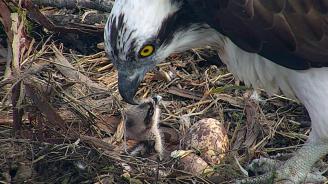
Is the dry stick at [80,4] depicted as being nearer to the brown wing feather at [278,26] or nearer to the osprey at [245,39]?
the osprey at [245,39]

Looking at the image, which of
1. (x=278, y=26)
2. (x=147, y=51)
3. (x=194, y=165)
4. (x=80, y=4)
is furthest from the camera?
(x=80, y=4)

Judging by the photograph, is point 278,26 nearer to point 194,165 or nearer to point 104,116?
point 194,165

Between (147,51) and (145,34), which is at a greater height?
(145,34)

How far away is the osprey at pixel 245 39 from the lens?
4.46 metres

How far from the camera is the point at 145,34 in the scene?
463 centimetres

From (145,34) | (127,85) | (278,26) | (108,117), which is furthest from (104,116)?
(278,26)

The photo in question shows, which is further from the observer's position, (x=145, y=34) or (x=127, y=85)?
(x=127, y=85)

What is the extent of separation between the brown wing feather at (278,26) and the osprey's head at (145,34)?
18 centimetres

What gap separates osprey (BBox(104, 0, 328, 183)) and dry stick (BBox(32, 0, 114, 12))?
4.61 ft

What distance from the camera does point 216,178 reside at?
15.8 ft

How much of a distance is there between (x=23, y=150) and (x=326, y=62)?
1807mm

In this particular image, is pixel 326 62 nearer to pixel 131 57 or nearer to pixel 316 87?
pixel 316 87

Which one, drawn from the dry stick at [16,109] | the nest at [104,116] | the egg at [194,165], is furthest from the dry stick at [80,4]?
the egg at [194,165]

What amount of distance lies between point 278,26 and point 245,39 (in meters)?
0.20
